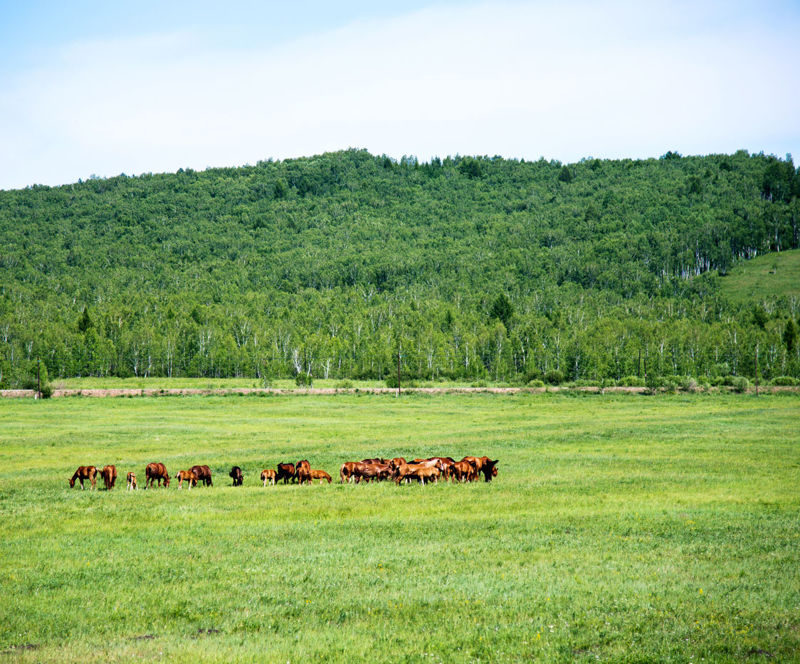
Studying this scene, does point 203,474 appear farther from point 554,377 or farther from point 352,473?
point 554,377

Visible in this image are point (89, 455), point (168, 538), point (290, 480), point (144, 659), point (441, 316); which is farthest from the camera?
point (441, 316)

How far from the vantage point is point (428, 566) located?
15.4m

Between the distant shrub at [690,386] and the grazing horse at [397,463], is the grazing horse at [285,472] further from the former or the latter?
the distant shrub at [690,386]

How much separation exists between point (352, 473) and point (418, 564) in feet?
44.9

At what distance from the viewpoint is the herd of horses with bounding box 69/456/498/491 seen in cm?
2809

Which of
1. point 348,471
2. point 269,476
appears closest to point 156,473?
point 269,476

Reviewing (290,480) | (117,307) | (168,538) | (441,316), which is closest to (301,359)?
(441,316)

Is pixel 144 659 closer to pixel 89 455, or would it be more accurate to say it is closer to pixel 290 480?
pixel 290 480

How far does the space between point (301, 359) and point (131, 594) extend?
14607 cm

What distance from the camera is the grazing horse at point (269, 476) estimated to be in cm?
2856

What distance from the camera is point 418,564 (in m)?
15.6

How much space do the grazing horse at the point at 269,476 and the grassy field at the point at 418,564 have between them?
606 millimetres

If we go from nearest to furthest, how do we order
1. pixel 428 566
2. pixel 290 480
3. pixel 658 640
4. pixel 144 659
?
pixel 144 659
pixel 658 640
pixel 428 566
pixel 290 480

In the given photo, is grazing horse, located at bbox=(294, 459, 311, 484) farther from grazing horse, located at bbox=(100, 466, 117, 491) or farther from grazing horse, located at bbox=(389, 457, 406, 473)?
grazing horse, located at bbox=(100, 466, 117, 491)
